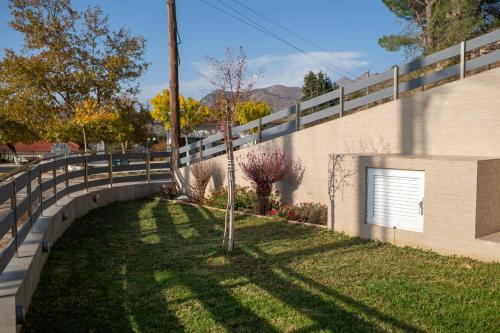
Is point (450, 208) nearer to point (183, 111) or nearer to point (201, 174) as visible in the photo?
point (201, 174)

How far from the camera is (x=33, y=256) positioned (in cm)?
553

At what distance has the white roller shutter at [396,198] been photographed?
24.4 ft

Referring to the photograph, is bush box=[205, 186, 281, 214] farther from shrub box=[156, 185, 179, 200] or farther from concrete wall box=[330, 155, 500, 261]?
concrete wall box=[330, 155, 500, 261]

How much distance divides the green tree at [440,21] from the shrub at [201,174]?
10.8 metres

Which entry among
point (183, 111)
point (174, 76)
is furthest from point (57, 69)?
point (183, 111)

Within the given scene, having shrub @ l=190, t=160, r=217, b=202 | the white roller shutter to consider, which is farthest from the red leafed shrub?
the white roller shutter

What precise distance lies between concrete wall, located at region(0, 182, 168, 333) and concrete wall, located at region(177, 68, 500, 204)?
5058mm

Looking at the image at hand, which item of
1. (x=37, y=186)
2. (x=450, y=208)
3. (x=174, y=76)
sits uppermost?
(x=174, y=76)

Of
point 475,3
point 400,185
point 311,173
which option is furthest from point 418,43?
point 400,185

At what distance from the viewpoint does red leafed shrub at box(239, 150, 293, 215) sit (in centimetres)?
1105

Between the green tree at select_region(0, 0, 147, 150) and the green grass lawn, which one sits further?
the green tree at select_region(0, 0, 147, 150)

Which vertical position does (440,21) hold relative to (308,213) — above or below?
above

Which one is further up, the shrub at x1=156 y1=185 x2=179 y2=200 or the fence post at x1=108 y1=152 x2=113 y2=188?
the fence post at x1=108 y1=152 x2=113 y2=188

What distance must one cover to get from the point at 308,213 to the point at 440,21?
46.2 ft
